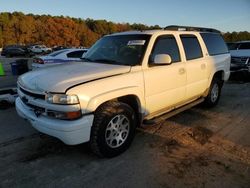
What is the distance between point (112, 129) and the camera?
430cm

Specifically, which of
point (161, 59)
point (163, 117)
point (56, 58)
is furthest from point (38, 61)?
point (161, 59)

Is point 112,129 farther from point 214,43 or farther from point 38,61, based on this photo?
Answer: point 38,61

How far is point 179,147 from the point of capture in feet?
15.6

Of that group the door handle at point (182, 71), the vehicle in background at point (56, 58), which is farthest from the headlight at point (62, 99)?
the vehicle in background at point (56, 58)

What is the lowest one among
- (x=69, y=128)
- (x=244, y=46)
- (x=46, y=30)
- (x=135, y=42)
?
(x=69, y=128)

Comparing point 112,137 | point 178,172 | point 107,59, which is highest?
point 107,59

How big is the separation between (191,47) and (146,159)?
2733 millimetres

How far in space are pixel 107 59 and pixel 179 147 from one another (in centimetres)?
191

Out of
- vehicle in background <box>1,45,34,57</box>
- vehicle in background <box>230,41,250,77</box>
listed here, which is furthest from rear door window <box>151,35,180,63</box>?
vehicle in background <box>1,45,34,57</box>

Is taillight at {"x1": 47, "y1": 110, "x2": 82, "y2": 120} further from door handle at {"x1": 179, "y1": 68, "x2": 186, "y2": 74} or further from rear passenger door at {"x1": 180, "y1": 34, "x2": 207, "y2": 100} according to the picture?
rear passenger door at {"x1": 180, "y1": 34, "x2": 207, "y2": 100}

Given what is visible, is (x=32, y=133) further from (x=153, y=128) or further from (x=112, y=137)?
(x=153, y=128)

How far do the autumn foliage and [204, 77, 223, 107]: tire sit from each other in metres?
61.2

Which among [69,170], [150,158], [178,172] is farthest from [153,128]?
[69,170]

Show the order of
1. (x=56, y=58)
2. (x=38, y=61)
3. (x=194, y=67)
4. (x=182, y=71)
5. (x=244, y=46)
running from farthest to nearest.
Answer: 1. (x=244, y=46)
2. (x=38, y=61)
3. (x=56, y=58)
4. (x=194, y=67)
5. (x=182, y=71)
